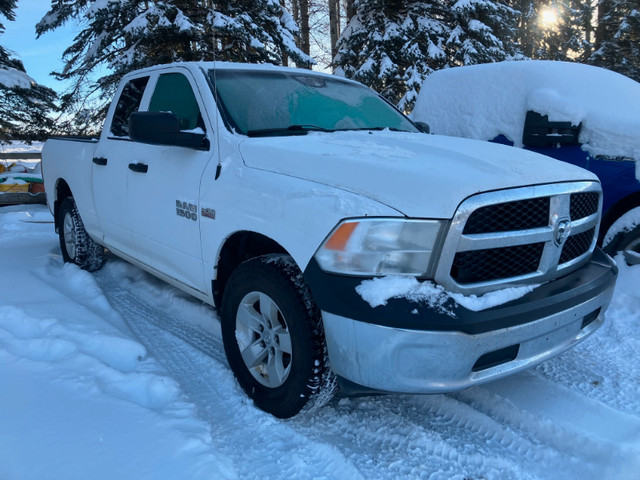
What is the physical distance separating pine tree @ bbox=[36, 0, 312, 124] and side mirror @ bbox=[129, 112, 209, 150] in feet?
25.8

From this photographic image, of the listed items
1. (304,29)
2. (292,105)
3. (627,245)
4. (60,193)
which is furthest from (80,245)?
(304,29)

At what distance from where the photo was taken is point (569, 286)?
7.66ft

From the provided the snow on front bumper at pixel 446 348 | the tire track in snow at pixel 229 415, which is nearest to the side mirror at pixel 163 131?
the tire track in snow at pixel 229 415

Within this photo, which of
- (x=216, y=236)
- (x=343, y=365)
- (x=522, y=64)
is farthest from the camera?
(x=522, y=64)

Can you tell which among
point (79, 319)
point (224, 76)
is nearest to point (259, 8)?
point (224, 76)

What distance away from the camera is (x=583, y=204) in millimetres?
2537

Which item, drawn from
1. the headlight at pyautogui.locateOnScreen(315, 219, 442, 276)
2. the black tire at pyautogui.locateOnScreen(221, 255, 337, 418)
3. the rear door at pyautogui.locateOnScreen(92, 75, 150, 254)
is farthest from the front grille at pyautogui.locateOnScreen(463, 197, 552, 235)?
the rear door at pyautogui.locateOnScreen(92, 75, 150, 254)

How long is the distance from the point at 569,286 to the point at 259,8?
35.6 feet

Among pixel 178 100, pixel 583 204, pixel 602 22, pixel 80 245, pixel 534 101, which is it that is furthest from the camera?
pixel 602 22

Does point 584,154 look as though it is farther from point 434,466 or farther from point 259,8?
point 259,8

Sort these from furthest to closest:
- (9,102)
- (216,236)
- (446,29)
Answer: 1. (9,102)
2. (446,29)
3. (216,236)

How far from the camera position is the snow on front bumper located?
196 centimetres

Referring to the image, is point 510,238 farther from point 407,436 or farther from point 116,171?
point 116,171

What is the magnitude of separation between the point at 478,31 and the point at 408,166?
1194 centimetres
